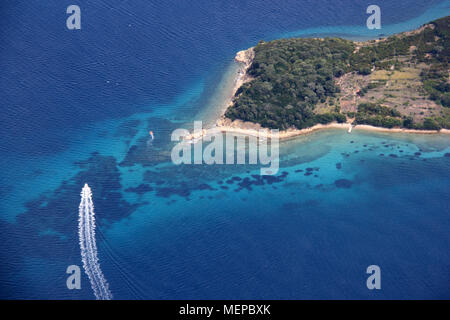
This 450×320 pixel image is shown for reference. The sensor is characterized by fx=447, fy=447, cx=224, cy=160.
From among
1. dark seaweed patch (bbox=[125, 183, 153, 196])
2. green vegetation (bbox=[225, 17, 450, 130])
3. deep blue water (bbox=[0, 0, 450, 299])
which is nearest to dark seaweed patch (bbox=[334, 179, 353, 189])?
deep blue water (bbox=[0, 0, 450, 299])

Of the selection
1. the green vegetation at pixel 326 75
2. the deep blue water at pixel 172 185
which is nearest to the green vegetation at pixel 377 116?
the green vegetation at pixel 326 75

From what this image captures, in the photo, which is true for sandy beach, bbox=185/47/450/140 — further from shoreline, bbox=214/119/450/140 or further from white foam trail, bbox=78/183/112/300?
white foam trail, bbox=78/183/112/300

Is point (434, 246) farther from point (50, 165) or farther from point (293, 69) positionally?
point (50, 165)

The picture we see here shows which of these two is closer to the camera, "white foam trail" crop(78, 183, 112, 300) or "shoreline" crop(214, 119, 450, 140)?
"white foam trail" crop(78, 183, 112, 300)

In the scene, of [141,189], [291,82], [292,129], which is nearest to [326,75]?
[291,82]

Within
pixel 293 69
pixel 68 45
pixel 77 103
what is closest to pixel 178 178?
pixel 77 103

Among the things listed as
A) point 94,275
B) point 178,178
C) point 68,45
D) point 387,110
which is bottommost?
point 94,275

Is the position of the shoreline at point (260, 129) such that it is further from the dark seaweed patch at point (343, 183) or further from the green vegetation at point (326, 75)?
the dark seaweed patch at point (343, 183)
